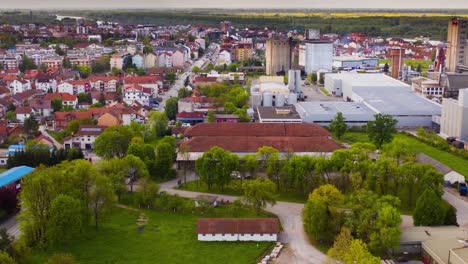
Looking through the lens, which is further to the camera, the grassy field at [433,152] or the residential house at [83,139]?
the residential house at [83,139]

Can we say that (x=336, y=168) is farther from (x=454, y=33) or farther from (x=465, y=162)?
(x=454, y=33)

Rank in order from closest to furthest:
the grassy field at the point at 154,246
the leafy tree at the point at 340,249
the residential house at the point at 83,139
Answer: the leafy tree at the point at 340,249 → the grassy field at the point at 154,246 → the residential house at the point at 83,139

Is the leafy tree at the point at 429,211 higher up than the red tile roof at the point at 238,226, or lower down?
higher up

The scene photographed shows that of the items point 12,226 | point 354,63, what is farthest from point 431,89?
point 12,226

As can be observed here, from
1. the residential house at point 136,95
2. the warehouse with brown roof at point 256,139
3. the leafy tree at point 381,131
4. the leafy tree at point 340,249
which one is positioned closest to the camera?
the leafy tree at point 340,249

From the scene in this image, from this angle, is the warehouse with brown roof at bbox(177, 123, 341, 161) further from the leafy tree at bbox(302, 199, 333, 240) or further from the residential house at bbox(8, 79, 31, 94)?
the residential house at bbox(8, 79, 31, 94)

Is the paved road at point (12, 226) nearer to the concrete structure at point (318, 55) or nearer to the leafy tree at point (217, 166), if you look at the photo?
the leafy tree at point (217, 166)

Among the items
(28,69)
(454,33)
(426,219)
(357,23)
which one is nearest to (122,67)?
(28,69)

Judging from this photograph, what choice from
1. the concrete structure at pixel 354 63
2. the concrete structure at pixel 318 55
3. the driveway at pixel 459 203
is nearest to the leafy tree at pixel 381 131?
the driveway at pixel 459 203

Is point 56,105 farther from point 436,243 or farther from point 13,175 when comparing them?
point 436,243

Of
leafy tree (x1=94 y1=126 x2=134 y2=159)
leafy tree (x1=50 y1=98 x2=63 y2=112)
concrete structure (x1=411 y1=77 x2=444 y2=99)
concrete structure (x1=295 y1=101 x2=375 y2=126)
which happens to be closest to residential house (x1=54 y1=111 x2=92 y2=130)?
leafy tree (x1=50 y1=98 x2=63 y2=112)
